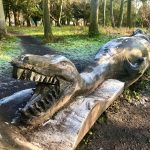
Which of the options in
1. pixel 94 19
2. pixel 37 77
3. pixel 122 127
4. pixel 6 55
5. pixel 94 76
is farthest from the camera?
pixel 94 19

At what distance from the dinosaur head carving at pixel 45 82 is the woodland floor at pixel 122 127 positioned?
82 centimetres

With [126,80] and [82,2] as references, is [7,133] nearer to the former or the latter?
[126,80]

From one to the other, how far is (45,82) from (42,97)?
192mm

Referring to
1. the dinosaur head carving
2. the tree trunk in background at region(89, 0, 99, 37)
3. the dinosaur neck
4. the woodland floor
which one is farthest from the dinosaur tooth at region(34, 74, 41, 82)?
the tree trunk in background at region(89, 0, 99, 37)

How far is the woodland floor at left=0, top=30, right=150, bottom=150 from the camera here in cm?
492

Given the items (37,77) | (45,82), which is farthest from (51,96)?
(37,77)

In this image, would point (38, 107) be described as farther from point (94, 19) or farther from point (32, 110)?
point (94, 19)

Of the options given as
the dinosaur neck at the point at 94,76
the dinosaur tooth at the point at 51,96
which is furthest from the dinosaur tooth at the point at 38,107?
the dinosaur neck at the point at 94,76

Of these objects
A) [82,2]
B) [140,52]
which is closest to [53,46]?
[140,52]

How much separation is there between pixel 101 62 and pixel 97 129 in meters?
1.11

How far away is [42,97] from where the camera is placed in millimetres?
4094

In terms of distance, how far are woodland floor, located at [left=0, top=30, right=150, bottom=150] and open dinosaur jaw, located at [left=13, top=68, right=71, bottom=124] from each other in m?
0.84

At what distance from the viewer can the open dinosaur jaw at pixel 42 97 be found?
400cm

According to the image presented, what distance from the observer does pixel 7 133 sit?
3.80m
